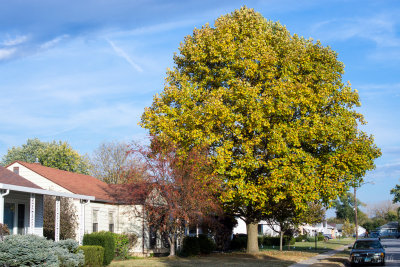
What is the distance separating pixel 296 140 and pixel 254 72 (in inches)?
191

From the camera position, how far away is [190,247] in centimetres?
2808

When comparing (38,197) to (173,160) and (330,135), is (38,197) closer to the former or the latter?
(173,160)

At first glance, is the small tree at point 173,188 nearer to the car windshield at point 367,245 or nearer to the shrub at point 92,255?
the shrub at point 92,255

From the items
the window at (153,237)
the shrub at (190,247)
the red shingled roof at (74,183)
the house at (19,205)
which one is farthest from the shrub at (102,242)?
the window at (153,237)

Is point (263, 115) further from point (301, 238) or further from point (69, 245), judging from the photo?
point (301, 238)

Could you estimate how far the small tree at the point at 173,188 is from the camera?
23.9m

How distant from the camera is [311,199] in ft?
82.0

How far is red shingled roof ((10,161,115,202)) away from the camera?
2636 centimetres

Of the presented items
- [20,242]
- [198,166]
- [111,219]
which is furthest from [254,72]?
[20,242]

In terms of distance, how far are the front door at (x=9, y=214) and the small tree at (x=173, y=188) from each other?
6.57 m

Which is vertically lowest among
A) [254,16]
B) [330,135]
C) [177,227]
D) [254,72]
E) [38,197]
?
[177,227]

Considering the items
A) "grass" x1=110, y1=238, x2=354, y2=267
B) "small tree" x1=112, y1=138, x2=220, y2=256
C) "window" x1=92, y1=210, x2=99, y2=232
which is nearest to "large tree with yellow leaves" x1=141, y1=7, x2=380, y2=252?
"small tree" x1=112, y1=138, x2=220, y2=256

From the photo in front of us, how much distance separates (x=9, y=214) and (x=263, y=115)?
1369cm

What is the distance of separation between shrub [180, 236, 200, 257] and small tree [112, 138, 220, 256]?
2.59 metres
